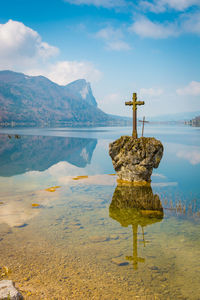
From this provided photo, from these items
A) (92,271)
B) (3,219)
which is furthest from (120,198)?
(92,271)

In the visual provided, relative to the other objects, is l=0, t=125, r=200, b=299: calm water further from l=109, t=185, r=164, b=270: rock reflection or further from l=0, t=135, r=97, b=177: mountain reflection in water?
l=0, t=135, r=97, b=177: mountain reflection in water

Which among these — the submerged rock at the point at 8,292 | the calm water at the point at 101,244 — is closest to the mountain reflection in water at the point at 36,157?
the calm water at the point at 101,244

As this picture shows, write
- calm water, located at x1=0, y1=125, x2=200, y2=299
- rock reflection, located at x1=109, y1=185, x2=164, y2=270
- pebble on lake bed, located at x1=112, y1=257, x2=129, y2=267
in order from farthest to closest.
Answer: rock reflection, located at x1=109, y1=185, x2=164, y2=270, pebble on lake bed, located at x1=112, y1=257, x2=129, y2=267, calm water, located at x1=0, y1=125, x2=200, y2=299

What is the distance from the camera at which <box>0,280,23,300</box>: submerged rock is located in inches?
226

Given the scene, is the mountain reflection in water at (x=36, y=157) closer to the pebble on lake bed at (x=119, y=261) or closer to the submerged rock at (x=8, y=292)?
the pebble on lake bed at (x=119, y=261)

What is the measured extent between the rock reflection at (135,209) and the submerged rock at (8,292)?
4020 millimetres

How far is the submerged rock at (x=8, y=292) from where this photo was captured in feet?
18.8

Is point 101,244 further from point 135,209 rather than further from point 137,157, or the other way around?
point 137,157

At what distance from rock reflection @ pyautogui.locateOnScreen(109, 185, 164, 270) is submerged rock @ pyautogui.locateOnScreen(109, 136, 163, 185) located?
7.55ft

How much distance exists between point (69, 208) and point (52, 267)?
248 inches

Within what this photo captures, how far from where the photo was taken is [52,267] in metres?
7.95

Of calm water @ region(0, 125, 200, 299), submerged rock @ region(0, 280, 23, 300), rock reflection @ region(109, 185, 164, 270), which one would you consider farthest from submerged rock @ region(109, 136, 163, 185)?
submerged rock @ region(0, 280, 23, 300)

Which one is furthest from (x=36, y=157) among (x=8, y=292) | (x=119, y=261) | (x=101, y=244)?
(x=8, y=292)

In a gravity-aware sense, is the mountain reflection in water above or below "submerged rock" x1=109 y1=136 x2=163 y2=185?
below
